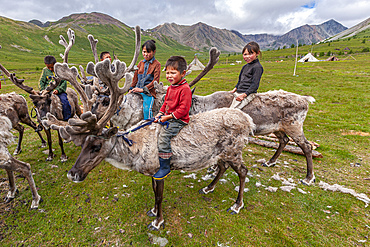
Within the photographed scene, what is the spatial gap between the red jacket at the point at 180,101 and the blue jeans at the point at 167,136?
175 mm

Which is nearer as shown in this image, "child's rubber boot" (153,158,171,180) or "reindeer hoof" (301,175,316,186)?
"child's rubber boot" (153,158,171,180)

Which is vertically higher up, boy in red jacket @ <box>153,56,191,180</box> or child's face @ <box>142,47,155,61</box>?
child's face @ <box>142,47,155,61</box>

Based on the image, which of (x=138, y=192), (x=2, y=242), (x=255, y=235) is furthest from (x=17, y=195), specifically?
(x=255, y=235)

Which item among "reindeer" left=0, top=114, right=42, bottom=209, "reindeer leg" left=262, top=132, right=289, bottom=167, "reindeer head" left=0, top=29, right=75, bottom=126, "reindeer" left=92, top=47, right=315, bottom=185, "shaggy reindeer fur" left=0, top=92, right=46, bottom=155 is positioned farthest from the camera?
"reindeer leg" left=262, top=132, right=289, bottom=167

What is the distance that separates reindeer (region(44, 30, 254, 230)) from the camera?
3430 mm

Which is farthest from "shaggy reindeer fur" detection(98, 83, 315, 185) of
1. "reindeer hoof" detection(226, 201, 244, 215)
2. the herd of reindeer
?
"reindeer hoof" detection(226, 201, 244, 215)

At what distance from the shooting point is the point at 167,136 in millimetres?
3945

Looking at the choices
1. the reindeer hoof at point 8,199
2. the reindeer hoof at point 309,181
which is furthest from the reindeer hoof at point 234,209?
the reindeer hoof at point 8,199

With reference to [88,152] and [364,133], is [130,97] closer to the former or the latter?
[88,152]

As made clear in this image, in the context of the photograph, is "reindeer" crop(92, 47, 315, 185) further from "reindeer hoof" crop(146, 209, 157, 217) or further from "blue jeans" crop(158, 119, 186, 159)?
"reindeer hoof" crop(146, 209, 157, 217)

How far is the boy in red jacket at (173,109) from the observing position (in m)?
3.77

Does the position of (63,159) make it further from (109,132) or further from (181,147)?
(181,147)

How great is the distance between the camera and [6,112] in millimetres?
6230

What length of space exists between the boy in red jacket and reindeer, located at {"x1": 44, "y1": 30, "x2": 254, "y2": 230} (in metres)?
0.18
